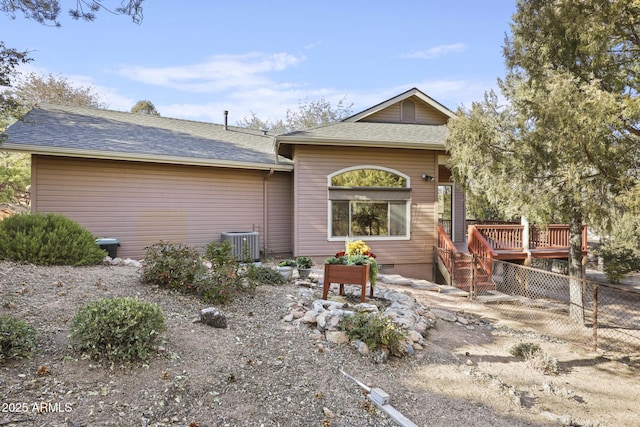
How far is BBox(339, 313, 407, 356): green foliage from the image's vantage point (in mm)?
3803

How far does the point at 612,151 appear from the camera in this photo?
4.95m

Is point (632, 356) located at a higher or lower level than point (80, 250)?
lower

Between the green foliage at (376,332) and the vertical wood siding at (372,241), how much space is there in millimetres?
5179

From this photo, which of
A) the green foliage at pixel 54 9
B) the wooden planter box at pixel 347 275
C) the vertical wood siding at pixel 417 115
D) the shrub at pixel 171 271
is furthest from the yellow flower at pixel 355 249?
the vertical wood siding at pixel 417 115

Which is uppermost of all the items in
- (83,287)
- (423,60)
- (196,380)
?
(423,60)

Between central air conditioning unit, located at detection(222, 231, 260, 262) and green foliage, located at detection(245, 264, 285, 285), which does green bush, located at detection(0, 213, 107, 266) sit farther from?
central air conditioning unit, located at detection(222, 231, 260, 262)

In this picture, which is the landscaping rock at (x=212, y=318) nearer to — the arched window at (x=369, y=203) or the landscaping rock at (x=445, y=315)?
the landscaping rock at (x=445, y=315)

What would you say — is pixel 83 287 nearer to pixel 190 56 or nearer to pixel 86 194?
pixel 86 194

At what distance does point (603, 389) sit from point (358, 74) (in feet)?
59.0

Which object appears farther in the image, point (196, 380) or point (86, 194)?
point (86, 194)

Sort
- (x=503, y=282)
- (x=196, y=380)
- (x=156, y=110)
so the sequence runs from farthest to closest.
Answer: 1. (x=156, y=110)
2. (x=503, y=282)
3. (x=196, y=380)

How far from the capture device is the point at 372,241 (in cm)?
952

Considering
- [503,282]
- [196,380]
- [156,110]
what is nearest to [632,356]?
[503,282]

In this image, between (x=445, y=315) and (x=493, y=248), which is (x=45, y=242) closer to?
(x=445, y=315)
